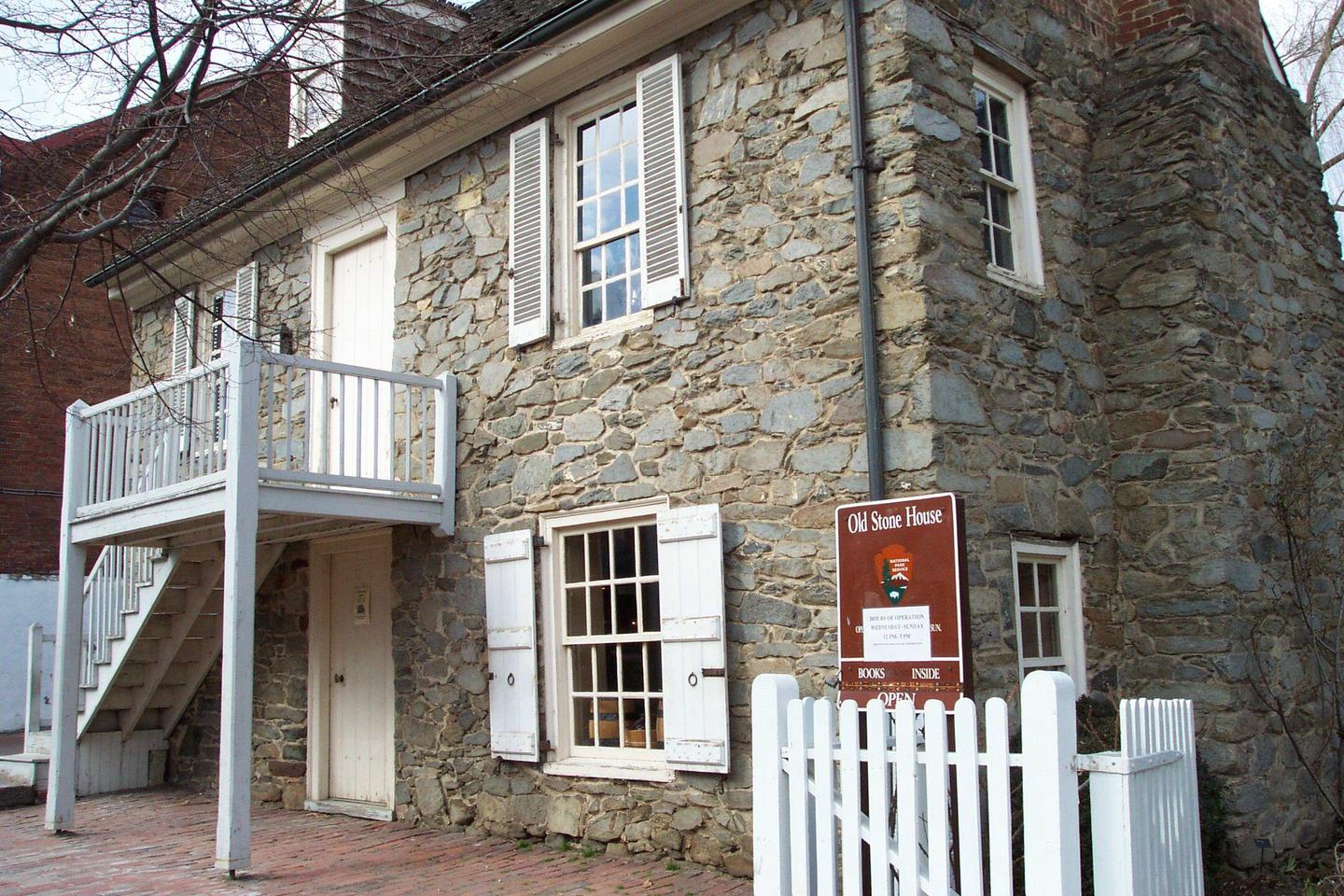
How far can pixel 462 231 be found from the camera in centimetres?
900

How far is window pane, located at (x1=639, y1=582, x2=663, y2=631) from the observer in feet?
24.4

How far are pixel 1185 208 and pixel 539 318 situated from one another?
4245 mm

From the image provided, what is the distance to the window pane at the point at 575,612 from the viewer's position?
789 centimetres

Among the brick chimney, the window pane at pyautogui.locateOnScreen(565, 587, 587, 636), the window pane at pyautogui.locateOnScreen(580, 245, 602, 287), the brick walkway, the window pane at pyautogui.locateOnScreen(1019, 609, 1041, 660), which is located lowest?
the brick walkway

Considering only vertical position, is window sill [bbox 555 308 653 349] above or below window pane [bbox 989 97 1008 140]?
below

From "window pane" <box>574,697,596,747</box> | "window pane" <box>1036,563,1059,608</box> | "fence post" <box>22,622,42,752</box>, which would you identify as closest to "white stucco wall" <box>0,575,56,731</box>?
"fence post" <box>22,622,42,752</box>

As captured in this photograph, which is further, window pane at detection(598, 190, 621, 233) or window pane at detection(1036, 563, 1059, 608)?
window pane at detection(598, 190, 621, 233)

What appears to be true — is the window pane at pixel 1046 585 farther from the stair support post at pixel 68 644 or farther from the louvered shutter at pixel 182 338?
the louvered shutter at pixel 182 338

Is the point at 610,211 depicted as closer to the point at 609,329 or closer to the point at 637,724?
the point at 609,329

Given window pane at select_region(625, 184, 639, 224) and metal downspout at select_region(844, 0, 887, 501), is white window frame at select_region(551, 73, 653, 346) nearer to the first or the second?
window pane at select_region(625, 184, 639, 224)

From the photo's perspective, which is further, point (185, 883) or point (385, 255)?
point (385, 255)

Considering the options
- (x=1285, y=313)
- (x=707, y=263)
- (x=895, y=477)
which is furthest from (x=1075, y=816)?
(x=1285, y=313)

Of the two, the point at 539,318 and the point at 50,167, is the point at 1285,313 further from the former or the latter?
the point at 50,167

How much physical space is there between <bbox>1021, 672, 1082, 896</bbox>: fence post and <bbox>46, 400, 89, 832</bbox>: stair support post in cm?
763
